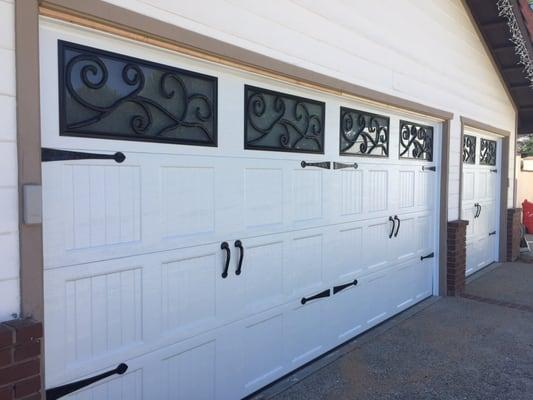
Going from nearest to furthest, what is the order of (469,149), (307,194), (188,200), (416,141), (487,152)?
1. (188,200)
2. (307,194)
3. (416,141)
4. (469,149)
5. (487,152)

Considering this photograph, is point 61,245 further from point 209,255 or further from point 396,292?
point 396,292

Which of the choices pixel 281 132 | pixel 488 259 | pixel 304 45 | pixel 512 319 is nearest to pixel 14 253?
pixel 281 132

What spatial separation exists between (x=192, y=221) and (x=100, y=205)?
604 mm

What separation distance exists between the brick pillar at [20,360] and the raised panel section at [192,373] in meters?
0.87

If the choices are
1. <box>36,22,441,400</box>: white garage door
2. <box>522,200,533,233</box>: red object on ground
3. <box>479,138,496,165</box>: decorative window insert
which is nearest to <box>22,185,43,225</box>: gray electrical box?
<box>36,22,441,400</box>: white garage door

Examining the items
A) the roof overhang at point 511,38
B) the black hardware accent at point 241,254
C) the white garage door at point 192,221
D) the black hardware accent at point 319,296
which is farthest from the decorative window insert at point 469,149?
the black hardware accent at point 241,254

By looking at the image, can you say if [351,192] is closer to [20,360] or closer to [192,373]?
[192,373]

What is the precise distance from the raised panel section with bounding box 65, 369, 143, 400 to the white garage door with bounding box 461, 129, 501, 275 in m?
5.46

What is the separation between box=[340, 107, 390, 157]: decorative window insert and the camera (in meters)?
4.11

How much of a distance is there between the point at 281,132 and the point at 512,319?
11.5ft

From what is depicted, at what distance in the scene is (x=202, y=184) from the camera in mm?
2807

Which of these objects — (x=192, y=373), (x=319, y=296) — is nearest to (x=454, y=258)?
(x=319, y=296)

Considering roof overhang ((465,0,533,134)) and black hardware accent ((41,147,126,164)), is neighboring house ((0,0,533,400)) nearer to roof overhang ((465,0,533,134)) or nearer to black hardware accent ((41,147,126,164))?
black hardware accent ((41,147,126,164))

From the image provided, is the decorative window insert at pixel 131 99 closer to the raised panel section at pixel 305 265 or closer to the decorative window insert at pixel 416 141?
the raised panel section at pixel 305 265
